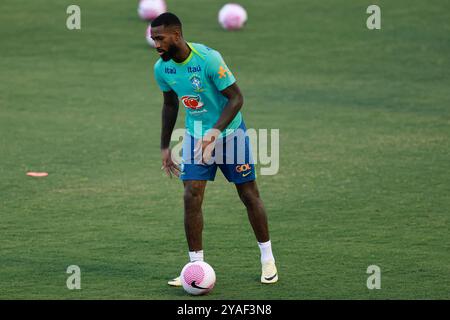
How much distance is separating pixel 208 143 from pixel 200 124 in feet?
1.09

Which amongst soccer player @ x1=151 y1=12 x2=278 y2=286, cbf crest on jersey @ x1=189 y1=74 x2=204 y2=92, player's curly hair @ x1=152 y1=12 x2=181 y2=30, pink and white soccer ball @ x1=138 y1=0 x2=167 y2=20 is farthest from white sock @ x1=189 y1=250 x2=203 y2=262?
pink and white soccer ball @ x1=138 y1=0 x2=167 y2=20

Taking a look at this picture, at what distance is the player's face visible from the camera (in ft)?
28.7

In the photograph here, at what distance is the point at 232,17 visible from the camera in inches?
933

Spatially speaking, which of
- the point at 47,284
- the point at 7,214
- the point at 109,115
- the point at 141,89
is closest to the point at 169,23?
the point at 47,284

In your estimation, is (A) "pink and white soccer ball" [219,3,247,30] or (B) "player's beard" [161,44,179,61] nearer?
(B) "player's beard" [161,44,179,61]

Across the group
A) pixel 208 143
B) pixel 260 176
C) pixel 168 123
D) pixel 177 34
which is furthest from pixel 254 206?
pixel 260 176

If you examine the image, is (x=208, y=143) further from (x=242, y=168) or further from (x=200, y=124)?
(x=242, y=168)

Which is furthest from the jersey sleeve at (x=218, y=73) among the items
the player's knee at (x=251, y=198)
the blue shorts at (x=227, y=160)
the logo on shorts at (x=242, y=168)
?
the player's knee at (x=251, y=198)

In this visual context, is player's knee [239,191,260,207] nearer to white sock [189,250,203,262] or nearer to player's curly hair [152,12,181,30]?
white sock [189,250,203,262]

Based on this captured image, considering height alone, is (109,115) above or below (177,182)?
above

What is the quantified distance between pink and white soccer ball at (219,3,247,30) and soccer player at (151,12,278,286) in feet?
47.9

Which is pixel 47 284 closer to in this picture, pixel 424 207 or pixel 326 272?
pixel 326 272

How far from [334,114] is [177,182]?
5.03 metres
